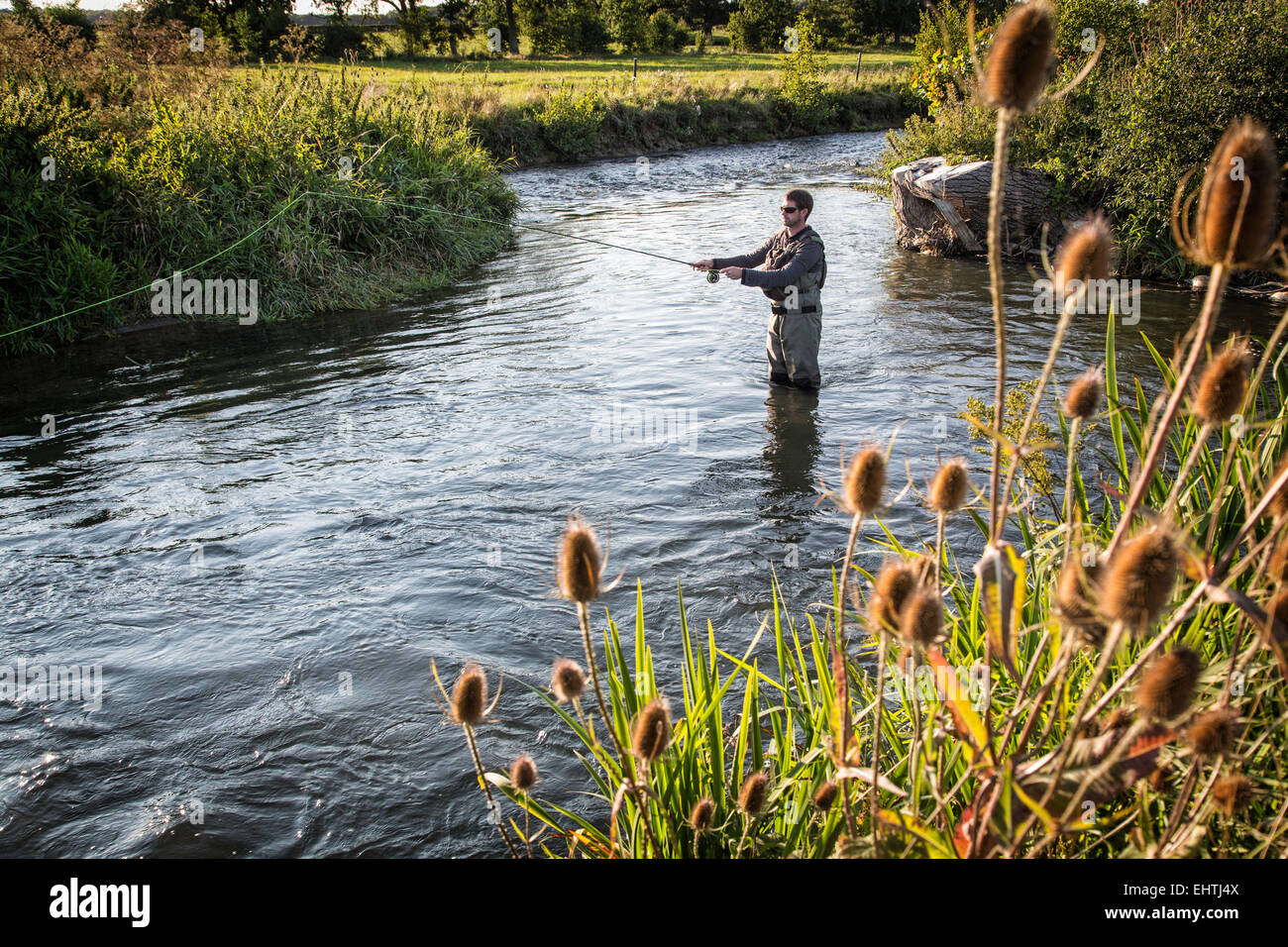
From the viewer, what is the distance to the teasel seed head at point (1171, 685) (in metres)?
1.36

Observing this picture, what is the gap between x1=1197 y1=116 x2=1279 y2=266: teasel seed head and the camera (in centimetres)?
119

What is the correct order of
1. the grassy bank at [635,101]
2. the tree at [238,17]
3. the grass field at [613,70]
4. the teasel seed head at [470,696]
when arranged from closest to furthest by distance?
the teasel seed head at [470,696] → the grassy bank at [635,101] → the grass field at [613,70] → the tree at [238,17]

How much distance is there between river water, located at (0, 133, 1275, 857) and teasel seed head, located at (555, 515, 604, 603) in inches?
94.3

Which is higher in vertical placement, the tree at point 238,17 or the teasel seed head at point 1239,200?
the tree at point 238,17

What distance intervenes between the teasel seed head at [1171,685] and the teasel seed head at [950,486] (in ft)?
1.55

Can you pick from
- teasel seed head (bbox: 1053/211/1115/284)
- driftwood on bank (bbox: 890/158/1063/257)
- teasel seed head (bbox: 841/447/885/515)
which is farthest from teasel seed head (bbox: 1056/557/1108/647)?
driftwood on bank (bbox: 890/158/1063/257)

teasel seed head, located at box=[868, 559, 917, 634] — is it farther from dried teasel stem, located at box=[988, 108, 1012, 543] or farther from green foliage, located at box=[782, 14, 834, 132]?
green foliage, located at box=[782, 14, 834, 132]

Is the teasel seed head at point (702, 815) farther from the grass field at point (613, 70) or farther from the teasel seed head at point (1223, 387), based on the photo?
the grass field at point (613, 70)

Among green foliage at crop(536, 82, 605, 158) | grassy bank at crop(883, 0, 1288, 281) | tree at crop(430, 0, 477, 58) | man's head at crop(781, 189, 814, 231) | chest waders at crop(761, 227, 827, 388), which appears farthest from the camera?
tree at crop(430, 0, 477, 58)

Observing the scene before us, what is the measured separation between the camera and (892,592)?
63.9 inches

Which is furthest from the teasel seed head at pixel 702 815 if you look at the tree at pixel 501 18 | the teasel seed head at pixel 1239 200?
the tree at pixel 501 18

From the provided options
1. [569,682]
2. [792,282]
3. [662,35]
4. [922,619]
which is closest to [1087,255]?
[922,619]
